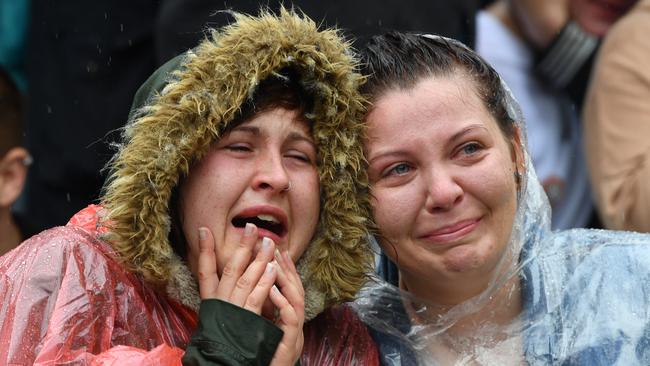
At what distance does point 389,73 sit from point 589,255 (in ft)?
2.22

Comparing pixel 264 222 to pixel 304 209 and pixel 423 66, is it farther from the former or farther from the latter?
pixel 423 66

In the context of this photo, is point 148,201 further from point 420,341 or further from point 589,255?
point 589,255

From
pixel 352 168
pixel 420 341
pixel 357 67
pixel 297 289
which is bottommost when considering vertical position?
pixel 420 341

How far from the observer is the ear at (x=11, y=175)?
4496mm

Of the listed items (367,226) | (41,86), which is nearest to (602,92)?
(367,226)

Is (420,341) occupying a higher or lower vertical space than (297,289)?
lower

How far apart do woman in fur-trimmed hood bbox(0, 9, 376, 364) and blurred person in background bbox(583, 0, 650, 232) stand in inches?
49.4

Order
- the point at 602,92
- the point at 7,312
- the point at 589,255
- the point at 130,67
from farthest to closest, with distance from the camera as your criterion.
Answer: the point at 130,67, the point at 602,92, the point at 589,255, the point at 7,312

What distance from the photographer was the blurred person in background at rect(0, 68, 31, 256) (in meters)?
4.47

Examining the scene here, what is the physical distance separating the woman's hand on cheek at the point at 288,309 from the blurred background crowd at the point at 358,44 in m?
1.26

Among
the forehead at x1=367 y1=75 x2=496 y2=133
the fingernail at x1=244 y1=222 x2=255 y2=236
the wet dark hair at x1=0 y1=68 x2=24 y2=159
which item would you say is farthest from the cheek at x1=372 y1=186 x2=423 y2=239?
the wet dark hair at x1=0 y1=68 x2=24 y2=159

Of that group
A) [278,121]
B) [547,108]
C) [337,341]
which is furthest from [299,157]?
[547,108]

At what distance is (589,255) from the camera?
11.0 ft

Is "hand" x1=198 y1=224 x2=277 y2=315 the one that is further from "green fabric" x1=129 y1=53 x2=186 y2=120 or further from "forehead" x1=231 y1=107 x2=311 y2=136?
"green fabric" x1=129 y1=53 x2=186 y2=120
